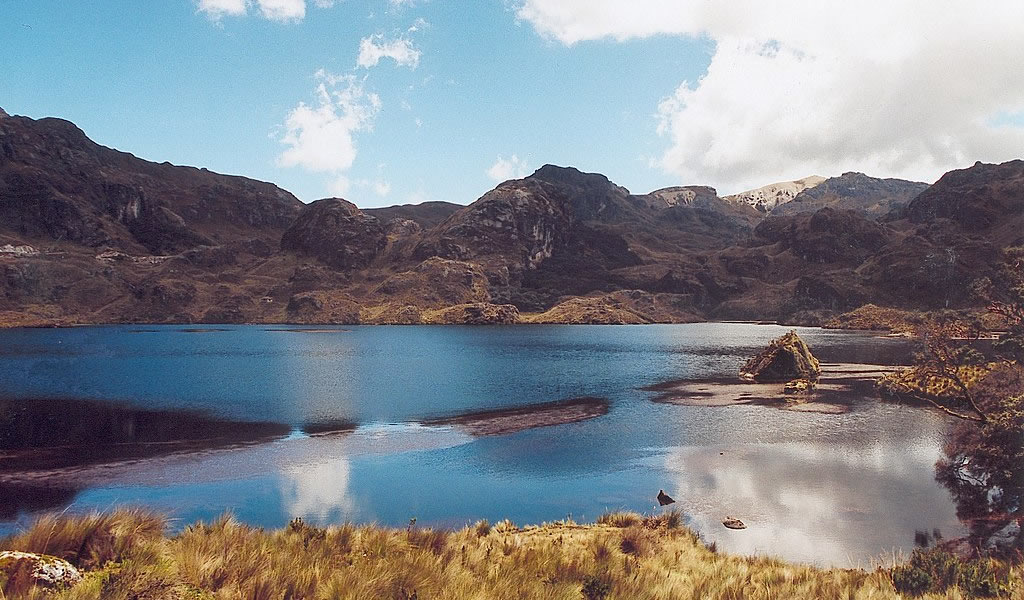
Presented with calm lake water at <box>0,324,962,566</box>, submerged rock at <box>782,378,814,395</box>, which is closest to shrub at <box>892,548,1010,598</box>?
calm lake water at <box>0,324,962,566</box>

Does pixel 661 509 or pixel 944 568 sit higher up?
pixel 944 568

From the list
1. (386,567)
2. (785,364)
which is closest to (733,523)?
(386,567)

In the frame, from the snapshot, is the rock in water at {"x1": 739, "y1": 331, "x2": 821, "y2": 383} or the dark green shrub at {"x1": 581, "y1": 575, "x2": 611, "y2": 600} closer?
the dark green shrub at {"x1": 581, "y1": 575, "x2": 611, "y2": 600}

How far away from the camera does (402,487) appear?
103ft

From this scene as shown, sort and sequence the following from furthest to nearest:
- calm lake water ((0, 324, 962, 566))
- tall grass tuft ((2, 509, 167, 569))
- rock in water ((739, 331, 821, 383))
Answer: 1. rock in water ((739, 331, 821, 383))
2. calm lake water ((0, 324, 962, 566))
3. tall grass tuft ((2, 509, 167, 569))

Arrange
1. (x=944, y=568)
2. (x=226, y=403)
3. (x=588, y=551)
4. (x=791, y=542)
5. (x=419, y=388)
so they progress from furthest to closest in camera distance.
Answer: (x=419, y=388) → (x=226, y=403) → (x=791, y=542) → (x=588, y=551) → (x=944, y=568)

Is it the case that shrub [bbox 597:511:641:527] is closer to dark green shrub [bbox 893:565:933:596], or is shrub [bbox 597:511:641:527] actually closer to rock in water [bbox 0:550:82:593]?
dark green shrub [bbox 893:565:933:596]

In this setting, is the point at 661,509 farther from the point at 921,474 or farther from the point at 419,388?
the point at 419,388

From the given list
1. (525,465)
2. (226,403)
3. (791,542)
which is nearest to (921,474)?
(791,542)

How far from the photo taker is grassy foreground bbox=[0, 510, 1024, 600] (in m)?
7.98

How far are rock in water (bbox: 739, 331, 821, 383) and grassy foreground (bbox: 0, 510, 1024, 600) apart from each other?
67.3 meters

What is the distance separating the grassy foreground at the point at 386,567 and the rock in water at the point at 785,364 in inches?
2650

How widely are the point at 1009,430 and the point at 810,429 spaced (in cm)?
1786

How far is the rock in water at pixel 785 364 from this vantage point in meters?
77.4
